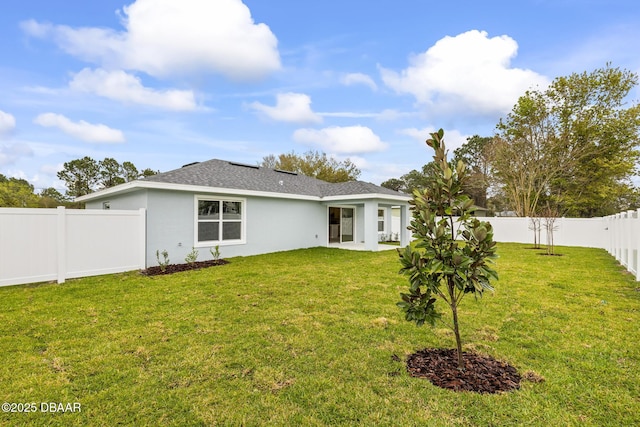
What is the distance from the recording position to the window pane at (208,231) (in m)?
9.97

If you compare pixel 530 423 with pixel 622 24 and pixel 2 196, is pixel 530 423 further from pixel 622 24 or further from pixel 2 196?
pixel 2 196

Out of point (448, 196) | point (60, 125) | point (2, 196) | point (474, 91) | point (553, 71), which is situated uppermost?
point (553, 71)

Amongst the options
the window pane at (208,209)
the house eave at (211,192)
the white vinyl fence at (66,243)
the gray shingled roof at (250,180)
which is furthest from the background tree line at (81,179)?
the white vinyl fence at (66,243)

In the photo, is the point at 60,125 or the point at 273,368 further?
the point at 60,125

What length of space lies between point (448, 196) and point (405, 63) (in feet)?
35.1

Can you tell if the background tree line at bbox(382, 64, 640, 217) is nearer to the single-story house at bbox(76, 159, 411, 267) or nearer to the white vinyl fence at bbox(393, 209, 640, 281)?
the white vinyl fence at bbox(393, 209, 640, 281)

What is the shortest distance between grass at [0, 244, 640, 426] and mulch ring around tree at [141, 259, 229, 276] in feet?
4.55

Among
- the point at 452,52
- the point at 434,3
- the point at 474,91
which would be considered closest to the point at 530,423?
the point at 434,3

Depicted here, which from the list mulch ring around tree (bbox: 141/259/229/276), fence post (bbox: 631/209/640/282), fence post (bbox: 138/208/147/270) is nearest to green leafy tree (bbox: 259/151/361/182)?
mulch ring around tree (bbox: 141/259/229/276)

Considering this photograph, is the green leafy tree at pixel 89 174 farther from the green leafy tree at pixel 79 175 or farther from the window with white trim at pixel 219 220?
the window with white trim at pixel 219 220

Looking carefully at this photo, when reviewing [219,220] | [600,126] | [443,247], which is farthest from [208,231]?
[600,126]

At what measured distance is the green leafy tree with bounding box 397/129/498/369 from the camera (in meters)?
2.60

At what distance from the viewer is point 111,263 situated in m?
7.92

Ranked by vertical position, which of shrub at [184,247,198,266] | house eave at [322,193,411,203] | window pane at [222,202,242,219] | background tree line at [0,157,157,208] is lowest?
shrub at [184,247,198,266]
